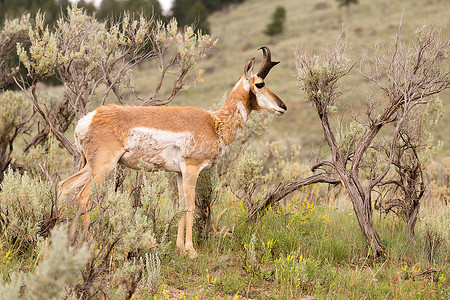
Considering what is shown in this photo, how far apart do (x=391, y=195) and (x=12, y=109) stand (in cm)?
701

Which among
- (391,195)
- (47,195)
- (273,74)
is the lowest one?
(47,195)

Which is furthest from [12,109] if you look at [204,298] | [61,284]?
[61,284]

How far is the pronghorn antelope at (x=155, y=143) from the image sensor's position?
5.34m

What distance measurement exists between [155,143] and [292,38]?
50.9 metres

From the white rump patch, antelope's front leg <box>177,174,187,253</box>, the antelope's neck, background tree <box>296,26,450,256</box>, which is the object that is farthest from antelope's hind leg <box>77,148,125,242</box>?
background tree <box>296,26,450,256</box>

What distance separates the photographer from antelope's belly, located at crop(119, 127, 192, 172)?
5.43m

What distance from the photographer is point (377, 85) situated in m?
5.80

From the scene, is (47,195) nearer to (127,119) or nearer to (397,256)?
(127,119)

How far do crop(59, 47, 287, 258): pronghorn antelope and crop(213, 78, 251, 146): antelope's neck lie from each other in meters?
0.01

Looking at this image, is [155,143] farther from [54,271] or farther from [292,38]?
[292,38]

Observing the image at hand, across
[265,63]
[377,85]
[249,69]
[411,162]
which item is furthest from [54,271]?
[411,162]

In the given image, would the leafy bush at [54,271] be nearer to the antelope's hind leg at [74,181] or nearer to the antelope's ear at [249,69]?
the antelope's hind leg at [74,181]

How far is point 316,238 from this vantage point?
5.77 meters

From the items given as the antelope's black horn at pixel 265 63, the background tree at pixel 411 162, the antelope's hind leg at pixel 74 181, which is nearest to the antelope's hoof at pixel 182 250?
the antelope's hind leg at pixel 74 181
